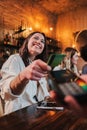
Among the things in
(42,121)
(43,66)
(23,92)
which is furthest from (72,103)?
(23,92)

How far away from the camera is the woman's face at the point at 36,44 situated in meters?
1.83

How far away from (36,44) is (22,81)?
0.85m

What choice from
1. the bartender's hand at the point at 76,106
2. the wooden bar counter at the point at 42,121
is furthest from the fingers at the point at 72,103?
the wooden bar counter at the point at 42,121

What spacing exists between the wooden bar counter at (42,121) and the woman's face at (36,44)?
75cm

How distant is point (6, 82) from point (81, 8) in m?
4.97

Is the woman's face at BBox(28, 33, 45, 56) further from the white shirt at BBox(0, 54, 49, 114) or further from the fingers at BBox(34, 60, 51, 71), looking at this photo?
the fingers at BBox(34, 60, 51, 71)

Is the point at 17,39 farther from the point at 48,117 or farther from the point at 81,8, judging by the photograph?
the point at 48,117

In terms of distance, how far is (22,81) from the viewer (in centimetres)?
106

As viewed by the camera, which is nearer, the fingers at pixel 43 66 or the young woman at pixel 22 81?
the fingers at pixel 43 66

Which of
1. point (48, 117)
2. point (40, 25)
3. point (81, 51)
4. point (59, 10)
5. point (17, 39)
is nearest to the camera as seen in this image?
point (81, 51)

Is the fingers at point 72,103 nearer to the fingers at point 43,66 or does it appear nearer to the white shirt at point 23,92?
the fingers at point 43,66

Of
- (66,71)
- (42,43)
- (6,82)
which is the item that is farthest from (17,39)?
(66,71)

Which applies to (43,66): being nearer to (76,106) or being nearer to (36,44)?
(76,106)

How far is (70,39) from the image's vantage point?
5906 mm
